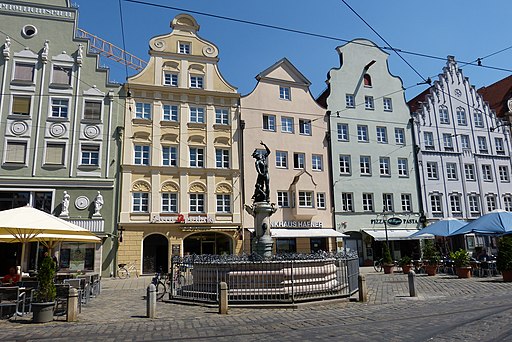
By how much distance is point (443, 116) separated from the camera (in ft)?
124

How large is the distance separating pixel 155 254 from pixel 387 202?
19609 millimetres

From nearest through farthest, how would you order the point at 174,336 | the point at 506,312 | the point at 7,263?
the point at 174,336
the point at 506,312
the point at 7,263

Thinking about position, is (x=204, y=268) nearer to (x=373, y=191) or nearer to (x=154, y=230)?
(x=154, y=230)

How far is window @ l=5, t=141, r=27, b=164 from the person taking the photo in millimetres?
25766

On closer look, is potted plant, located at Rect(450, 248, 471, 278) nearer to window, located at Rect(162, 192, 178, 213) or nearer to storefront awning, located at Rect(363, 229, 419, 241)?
storefront awning, located at Rect(363, 229, 419, 241)

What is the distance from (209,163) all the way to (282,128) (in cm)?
698

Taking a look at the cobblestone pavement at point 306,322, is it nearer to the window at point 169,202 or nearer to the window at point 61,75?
the window at point 169,202

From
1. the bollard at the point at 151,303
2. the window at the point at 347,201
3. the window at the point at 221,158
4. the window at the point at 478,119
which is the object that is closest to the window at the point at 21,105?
the window at the point at 221,158

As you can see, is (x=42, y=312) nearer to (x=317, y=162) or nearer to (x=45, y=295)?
(x=45, y=295)

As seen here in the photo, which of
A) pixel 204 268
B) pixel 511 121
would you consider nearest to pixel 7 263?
pixel 204 268

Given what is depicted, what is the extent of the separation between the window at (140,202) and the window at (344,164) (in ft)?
52.0

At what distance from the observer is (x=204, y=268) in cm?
1286

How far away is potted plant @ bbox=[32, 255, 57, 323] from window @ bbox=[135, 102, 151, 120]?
1979 centimetres

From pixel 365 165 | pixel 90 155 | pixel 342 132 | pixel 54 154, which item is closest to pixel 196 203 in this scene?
pixel 90 155
